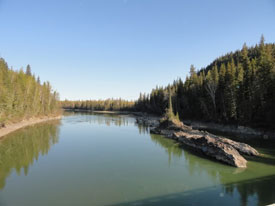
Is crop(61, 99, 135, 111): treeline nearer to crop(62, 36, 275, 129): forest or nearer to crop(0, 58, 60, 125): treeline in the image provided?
Result: crop(0, 58, 60, 125): treeline

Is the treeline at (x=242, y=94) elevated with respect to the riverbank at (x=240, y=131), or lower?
elevated

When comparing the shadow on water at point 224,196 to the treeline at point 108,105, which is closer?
the shadow on water at point 224,196

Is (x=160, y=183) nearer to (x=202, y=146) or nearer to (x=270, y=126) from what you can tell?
(x=202, y=146)

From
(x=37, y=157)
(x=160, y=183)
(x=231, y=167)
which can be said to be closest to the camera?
(x=160, y=183)

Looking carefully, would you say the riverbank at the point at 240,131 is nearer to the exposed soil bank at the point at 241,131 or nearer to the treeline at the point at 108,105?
the exposed soil bank at the point at 241,131

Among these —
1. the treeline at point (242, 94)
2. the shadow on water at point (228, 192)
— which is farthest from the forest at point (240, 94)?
the shadow on water at point (228, 192)

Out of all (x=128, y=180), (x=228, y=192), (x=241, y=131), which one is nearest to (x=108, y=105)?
(x=241, y=131)

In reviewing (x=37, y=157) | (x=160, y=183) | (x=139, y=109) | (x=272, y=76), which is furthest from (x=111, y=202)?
(x=139, y=109)

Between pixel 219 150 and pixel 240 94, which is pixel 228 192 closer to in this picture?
pixel 219 150

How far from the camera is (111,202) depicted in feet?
32.9

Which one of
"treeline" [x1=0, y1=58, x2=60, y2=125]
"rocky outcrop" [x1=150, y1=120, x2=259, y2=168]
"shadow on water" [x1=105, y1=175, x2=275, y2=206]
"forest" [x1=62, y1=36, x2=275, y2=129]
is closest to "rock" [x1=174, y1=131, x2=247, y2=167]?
"rocky outcrop" [x1=150, y1=120, x2=259, y2=168]

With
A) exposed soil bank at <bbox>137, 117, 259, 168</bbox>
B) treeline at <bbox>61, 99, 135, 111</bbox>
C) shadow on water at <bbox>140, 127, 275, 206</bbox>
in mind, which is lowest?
shadow on water at <bbox>140, 127, 275, 206</bbox>

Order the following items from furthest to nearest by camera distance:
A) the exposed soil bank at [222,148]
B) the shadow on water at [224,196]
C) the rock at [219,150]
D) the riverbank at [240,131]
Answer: the riverbank at [240,131], the exposed soil bank at [222,148], the rock at [219,150], the shadow on water at [224,196]

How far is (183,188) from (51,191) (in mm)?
9972
